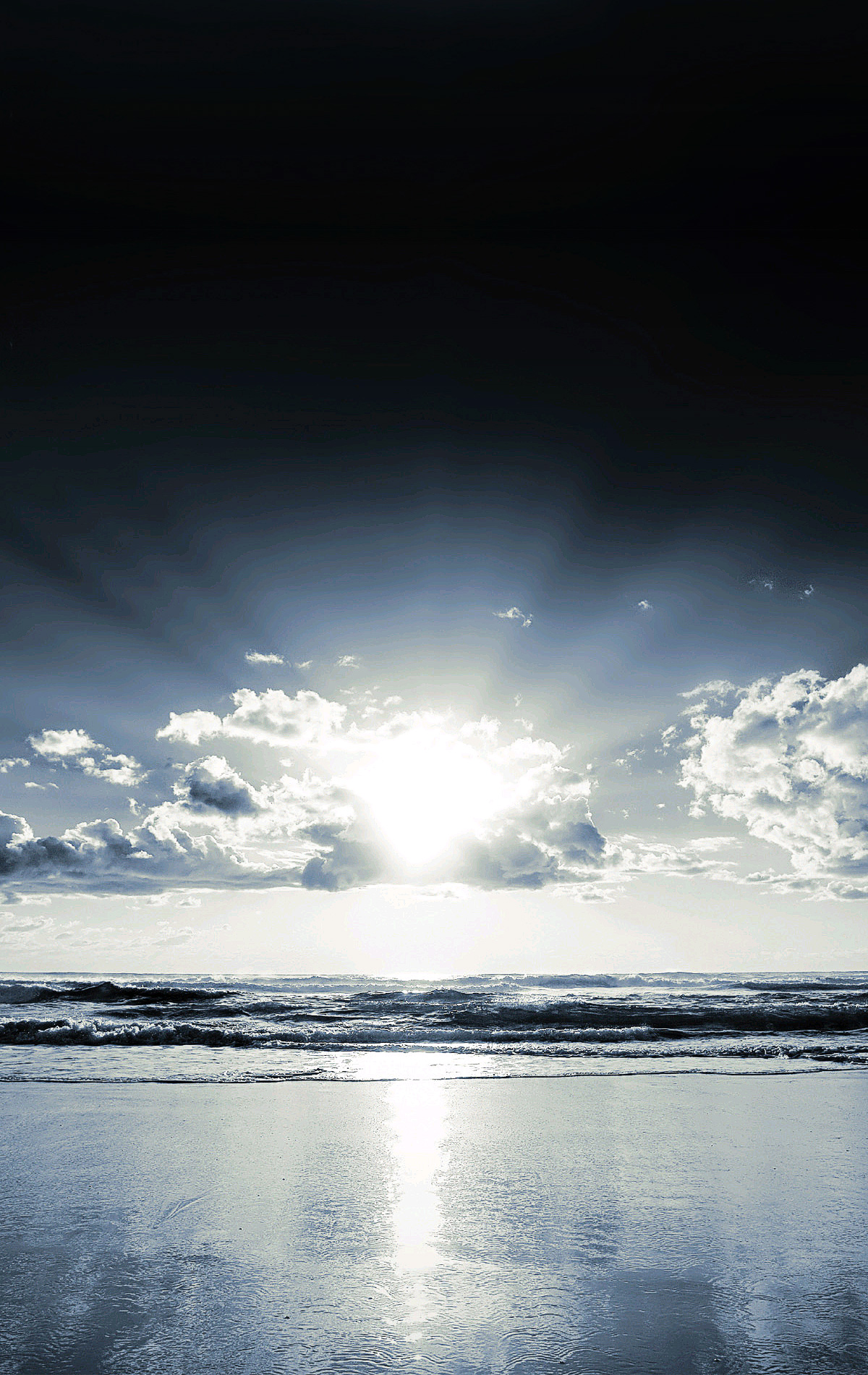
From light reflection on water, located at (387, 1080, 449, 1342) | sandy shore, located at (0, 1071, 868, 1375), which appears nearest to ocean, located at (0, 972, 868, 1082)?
light reflection on water, located at (387, 1080, 449, 1342)

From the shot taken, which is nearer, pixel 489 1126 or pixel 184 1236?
pixel 184 1236

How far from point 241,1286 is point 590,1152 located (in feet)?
12.2

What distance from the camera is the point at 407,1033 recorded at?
1606 cm

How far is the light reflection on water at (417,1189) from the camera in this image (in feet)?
12.4

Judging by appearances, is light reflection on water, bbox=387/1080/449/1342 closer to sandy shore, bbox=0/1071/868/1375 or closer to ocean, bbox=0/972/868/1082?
sandy shore, bbox=0/1071/868/1375

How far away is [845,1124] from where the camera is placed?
308 inches

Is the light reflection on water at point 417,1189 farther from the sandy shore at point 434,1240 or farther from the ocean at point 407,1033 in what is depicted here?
the ocean at point 407,1033

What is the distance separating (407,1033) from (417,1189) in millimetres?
11155

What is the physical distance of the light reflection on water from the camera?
379cm

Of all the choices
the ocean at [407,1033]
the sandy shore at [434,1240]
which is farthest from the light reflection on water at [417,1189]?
the ocean at [407,1033]

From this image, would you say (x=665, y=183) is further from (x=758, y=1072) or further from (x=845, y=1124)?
(x=758, y=1072)

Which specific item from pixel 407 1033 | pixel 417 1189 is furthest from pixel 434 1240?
pixel 407 1033

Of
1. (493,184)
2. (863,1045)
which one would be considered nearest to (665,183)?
(493,184)

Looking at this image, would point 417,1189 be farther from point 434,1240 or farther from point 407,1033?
point 407,1033
